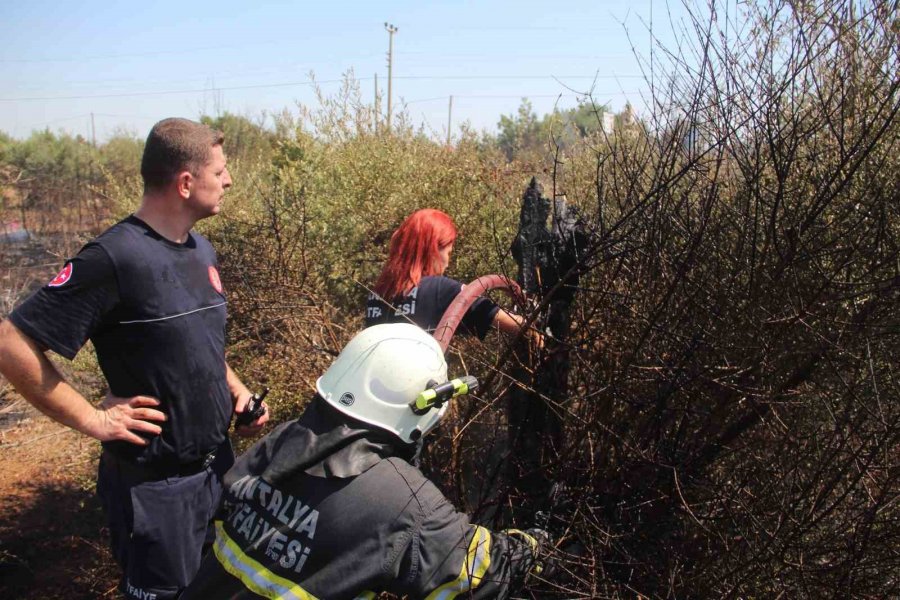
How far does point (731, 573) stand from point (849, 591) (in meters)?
0.30

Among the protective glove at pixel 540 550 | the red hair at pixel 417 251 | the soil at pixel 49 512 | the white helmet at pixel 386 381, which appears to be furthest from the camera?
the soil at pixel 49 512

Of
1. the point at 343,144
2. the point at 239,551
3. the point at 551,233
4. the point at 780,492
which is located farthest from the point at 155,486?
the point at 343,144

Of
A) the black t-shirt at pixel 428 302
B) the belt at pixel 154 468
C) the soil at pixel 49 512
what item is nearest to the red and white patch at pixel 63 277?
the belt at pixel 154 468

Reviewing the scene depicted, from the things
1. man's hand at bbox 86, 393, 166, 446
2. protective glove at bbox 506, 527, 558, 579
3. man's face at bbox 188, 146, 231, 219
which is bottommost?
protective glove at bbox 506, 527, 558, 579

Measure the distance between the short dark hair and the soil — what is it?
3237 millimetres

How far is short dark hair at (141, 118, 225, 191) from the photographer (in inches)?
99.7

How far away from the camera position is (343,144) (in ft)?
22.6

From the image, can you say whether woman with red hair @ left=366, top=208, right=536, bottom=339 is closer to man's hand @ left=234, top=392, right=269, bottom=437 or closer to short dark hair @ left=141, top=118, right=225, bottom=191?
man's hand @ left=234, top=392, right=269, bottom=437

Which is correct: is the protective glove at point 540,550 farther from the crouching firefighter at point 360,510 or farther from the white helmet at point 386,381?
the white helmet at point 386,381

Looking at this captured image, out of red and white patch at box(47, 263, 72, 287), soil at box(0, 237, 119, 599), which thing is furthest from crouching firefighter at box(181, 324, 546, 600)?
soil at box(0, 237, 119, 599)

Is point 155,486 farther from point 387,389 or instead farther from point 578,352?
point 578,352

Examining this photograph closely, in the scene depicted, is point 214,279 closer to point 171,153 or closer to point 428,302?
point 171,153

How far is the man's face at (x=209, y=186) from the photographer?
259cm

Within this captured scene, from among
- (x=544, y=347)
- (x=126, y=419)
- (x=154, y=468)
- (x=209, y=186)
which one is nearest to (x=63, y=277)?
(x=126, y=419)
